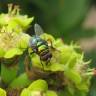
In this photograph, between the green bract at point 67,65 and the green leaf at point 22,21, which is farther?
the green leaf at point 22,21

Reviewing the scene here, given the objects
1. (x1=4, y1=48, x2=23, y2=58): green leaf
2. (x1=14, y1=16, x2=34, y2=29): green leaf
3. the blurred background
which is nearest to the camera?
(x1=4, y1=48, x2=23, y2=58): green leaf

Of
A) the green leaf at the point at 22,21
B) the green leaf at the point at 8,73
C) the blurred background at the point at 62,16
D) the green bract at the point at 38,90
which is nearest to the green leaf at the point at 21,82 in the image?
the green leaf at the point at 8,73

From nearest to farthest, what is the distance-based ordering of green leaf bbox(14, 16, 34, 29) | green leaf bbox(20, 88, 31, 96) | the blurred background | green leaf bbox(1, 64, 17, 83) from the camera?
green leaf bbox(20, 88, 31, 96)
green leaf bbox(1, 64, 17, 83)
green leaf bbox(14, 16, 34, 29)
the blurred background

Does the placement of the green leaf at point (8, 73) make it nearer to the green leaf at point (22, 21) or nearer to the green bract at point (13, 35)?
the green bract at point (13, 35)

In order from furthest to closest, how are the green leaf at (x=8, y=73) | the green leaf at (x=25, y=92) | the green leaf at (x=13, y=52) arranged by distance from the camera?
1. the green leaf at (x=8, y=73)
2. the green leaf at (x=13, y=52)
3. the green leaf at (x=25, y=92)

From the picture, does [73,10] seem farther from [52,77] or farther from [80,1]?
[52,77]

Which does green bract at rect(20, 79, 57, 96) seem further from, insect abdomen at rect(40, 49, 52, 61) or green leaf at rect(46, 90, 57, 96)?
insect abdomen at rect(40, 49, 52, 61)

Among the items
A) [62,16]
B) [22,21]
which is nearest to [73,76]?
[22,21]

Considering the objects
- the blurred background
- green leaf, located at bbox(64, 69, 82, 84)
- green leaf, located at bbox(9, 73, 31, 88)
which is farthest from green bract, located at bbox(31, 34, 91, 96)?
the blurred background

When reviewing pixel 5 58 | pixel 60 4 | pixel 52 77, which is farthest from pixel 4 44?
pixel 60 4

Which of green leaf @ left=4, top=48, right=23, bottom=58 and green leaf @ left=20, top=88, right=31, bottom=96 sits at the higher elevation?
green leaf @ left=4, top=48, right=23, bottom=58
